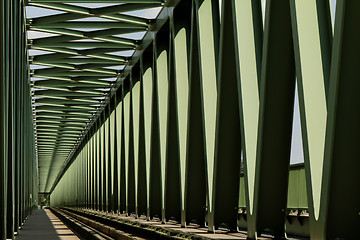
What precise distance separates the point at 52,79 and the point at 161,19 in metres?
13.3

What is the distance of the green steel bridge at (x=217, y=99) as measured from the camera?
24.0ft

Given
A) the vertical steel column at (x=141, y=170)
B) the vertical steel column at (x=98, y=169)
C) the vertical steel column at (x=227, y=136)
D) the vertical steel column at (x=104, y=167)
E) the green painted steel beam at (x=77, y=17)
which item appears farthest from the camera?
the vertical steel column at (x=98, y=169)

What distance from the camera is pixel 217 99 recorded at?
12.2m

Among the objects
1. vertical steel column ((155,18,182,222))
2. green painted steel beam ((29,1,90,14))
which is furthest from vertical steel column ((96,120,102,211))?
vertical steel column ((155,18,182,222))

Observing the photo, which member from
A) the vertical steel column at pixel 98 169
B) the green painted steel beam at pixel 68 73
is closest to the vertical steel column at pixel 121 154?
the green painted steel beam at pixel 68 73

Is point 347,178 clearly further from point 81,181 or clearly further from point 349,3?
point 81,181

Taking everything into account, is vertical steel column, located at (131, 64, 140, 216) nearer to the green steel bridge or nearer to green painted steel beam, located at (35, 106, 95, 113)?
the green steel bridge

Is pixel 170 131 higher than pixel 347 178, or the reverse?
pixel 170 131

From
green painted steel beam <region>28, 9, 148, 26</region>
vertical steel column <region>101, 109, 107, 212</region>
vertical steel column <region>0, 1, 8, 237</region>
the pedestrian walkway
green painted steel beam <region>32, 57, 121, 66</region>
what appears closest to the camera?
vertical steel column <region>0, 1, 8, 237</region>

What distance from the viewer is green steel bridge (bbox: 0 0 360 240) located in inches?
288

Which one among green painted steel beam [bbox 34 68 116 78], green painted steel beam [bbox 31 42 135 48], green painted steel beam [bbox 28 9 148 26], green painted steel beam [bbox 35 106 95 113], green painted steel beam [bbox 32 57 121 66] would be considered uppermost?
green painted steel beam [bbox 28 9 148 26]

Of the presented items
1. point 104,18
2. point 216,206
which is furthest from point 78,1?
point 216,206

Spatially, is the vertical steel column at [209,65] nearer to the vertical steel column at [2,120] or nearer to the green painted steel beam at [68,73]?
the vertical steel column at [2,120]

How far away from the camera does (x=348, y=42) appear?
696 centimetres
